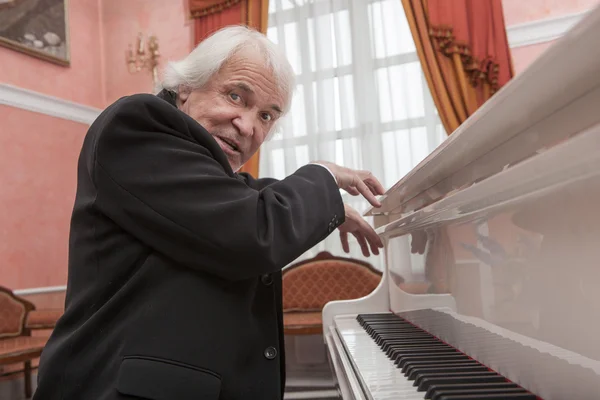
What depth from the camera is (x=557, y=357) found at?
0.76 m

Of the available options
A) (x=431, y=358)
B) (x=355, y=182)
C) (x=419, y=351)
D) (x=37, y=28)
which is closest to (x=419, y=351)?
(x=419, y=351)

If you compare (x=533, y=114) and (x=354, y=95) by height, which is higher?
(x=354, y=95)

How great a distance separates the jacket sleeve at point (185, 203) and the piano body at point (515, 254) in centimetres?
33

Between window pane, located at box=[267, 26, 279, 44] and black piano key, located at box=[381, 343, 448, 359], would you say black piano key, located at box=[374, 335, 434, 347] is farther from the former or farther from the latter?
window pane, located at box=[267, 26, 279, 44]

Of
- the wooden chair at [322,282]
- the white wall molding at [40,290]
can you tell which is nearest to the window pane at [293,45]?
the wooden chair at [322,282]

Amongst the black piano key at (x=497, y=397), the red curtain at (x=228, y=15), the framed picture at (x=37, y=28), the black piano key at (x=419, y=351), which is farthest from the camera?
the red curtain at (x=228, y=15)

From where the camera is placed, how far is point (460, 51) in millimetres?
4602

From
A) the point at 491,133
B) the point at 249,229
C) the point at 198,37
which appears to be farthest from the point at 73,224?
the point at 198,37

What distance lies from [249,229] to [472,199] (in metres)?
0.43

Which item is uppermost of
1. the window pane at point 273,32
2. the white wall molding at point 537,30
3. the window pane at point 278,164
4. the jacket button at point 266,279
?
the window pane at point 273,32

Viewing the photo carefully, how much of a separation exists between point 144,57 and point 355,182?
4704 mm

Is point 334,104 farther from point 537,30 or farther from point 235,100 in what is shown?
point 235,100

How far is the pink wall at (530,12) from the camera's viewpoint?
14.7 feet

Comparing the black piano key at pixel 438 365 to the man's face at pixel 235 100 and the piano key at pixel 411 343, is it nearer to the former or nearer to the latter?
the piano key at pixel 411 343
